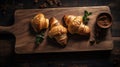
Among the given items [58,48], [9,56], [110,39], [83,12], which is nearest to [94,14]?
[83,12]

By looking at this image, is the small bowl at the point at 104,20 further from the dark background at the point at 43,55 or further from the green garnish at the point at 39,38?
the green garnish at the point at 39,38

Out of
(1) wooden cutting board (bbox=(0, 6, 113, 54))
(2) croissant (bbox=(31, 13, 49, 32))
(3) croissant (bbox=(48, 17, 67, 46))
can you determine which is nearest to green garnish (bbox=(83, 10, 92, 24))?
(1) wooden cutting board (bbox=(0, 6, 113, 54))

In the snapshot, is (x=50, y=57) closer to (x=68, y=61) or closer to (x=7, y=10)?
(x=68, y=61)

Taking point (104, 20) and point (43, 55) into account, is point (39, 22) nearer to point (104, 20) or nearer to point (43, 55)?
point (43, 55)

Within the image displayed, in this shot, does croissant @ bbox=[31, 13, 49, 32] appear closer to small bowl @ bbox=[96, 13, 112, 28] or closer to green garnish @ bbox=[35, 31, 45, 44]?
green garnish @ bbox=[35, 31, 45, 44]

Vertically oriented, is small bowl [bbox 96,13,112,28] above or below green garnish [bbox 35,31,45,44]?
above

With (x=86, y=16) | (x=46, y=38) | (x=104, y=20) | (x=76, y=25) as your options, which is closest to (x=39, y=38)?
(x=46, y=38)
